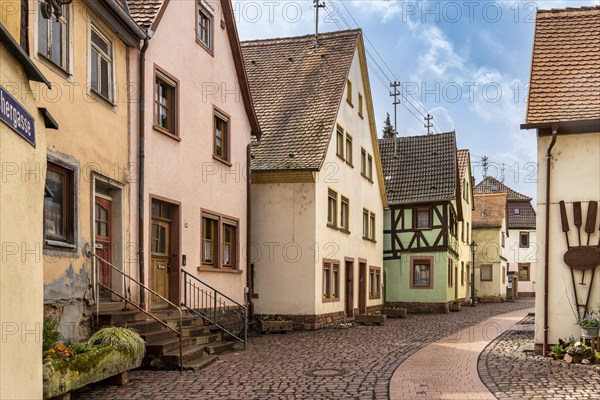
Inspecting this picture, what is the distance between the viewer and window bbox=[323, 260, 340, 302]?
21.8 meters

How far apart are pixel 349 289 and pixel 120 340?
615 inches

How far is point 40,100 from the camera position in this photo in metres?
9.93

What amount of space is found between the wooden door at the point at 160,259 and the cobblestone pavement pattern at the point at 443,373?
210 inches

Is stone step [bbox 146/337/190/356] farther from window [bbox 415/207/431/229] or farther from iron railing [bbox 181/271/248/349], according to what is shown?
window [bbox 415/207/431/229]

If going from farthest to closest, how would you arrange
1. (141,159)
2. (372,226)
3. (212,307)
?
(372,226)
(212,307)
(141,159)

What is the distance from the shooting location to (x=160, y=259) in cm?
1445

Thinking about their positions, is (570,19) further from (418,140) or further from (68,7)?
(418,140)

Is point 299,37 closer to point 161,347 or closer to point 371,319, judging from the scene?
point 371,319

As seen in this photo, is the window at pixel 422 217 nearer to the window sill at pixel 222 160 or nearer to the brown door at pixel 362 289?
the brown door at pixel 362 289

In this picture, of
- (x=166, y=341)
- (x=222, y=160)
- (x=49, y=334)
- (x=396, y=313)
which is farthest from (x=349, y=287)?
(x=49, y=334)

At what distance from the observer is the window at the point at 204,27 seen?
16.7 m

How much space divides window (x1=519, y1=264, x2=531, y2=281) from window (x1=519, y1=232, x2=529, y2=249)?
201 cm

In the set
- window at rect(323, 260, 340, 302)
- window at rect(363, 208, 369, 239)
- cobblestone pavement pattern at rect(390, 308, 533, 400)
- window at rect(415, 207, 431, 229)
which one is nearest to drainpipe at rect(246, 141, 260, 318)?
window at rect(323, 260, 340, 302)

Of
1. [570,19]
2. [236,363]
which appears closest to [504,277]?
[570,19]
